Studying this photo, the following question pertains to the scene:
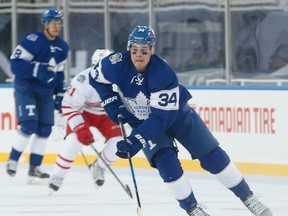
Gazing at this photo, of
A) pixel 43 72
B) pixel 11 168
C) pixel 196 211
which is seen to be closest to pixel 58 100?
pixel 43 72

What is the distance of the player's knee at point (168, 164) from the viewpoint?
655 cm

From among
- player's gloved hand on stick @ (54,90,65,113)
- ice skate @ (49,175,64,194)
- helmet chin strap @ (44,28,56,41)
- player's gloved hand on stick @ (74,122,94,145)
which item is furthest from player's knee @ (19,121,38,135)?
player's gloved hand on stick @ (74,122,94,145)

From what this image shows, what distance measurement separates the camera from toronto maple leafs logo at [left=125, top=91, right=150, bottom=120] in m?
6.56

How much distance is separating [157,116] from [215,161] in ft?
1.73

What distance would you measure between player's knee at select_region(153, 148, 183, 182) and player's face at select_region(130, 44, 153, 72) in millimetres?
487

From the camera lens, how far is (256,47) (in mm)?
10672

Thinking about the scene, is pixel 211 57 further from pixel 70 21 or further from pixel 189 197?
pixel 189 197

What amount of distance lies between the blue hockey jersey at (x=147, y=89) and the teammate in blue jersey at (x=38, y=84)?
267 cm

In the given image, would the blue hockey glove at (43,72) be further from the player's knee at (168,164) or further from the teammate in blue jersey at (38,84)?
the player's knee at (168,164)

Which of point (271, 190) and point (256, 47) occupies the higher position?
point (256, 47)

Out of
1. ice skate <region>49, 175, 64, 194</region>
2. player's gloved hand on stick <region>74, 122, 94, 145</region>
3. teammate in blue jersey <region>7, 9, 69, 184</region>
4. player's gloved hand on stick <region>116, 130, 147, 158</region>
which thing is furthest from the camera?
teammate in blue jersey <region>7, 9, 69, 184</region>

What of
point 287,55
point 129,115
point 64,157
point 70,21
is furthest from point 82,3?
point 129,115

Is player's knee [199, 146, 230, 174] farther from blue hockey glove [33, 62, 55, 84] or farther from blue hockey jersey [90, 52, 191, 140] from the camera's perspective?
blue hockey glove [33, 62, 55, 84]

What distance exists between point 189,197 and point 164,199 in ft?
5.62
